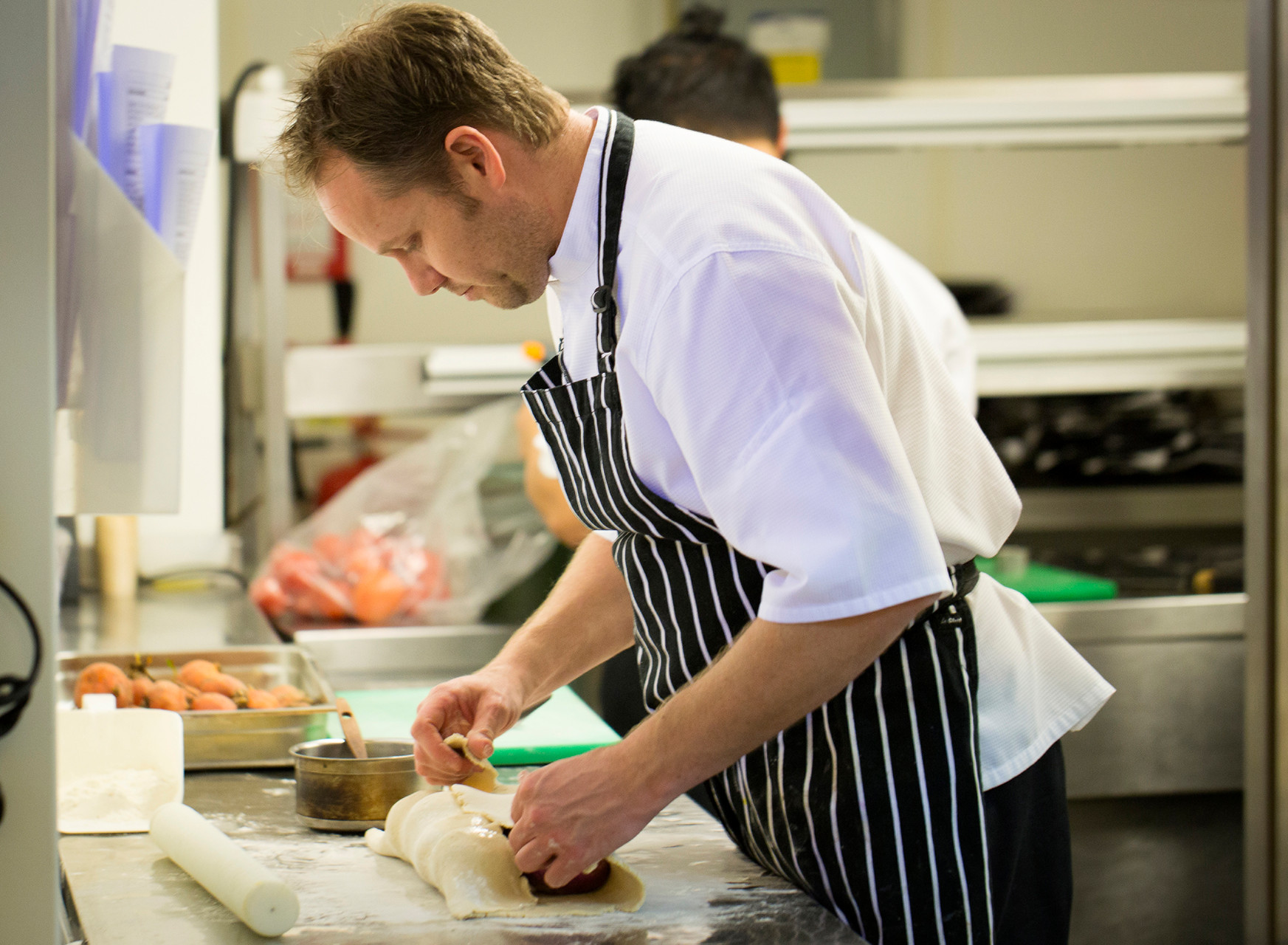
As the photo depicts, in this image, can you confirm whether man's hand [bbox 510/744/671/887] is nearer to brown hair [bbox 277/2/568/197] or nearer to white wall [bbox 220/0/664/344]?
brown hair [bbox 277/2/568/197]

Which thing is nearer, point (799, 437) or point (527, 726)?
point (799, 437)

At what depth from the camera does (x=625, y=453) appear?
4.10 ft

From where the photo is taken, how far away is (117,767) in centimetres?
147

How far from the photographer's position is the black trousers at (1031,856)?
4.39 ft

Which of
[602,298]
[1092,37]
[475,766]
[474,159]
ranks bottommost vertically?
[475,766]

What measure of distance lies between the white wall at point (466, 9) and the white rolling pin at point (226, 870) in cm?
298

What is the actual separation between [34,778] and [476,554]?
1.87 m

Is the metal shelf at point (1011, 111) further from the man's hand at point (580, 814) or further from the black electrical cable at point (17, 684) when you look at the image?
the black electrical cable at point (17, 684)

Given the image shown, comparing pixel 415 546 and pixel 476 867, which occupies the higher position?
pixel 415 546

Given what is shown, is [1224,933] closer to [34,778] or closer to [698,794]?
[698,794]

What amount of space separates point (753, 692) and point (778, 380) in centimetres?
26

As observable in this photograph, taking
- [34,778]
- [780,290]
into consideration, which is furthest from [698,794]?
[34,778]

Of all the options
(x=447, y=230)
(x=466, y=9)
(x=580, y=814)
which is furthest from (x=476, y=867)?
(x=466, y=9)

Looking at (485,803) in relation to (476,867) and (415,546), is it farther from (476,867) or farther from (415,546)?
(415,546)
